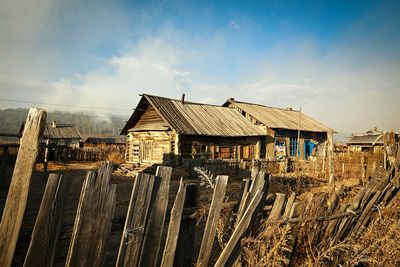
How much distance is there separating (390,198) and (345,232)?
1369 mm

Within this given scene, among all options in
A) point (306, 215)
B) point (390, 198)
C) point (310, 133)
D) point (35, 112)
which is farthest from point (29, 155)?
point (310, 133)

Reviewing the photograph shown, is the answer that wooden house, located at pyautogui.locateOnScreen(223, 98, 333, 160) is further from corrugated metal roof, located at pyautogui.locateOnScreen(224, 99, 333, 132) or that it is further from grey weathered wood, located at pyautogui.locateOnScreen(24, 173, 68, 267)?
grey weathered wood, located at pyautogui.locateOnScreen(24, 173, 68, 267)

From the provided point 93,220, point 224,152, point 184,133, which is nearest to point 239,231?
point 93,220

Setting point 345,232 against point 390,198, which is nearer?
point 345,232

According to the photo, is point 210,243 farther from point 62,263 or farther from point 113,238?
point 113,238

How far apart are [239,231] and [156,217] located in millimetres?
795

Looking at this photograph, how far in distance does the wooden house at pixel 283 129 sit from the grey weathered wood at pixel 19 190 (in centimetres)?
2063

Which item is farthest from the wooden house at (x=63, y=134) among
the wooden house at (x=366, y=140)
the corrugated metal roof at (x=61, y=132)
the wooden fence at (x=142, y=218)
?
the wooden fence at (x=142, y=218)

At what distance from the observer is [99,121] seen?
15875 cm

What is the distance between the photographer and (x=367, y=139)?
3155 cm

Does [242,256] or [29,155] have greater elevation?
[29,155]

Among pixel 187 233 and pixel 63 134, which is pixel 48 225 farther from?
pixel 63 134

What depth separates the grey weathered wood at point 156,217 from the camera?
2055 millimetres

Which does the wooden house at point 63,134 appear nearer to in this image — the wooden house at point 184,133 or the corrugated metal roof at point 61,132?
the corrugated metal roof at point 61,132
